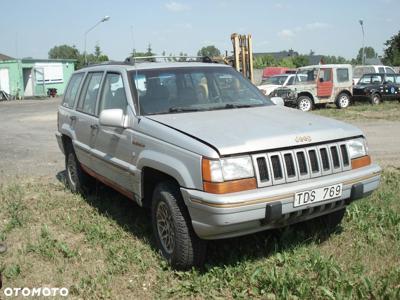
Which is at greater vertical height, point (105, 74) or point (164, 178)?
point (105, 74)

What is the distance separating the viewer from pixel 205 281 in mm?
3729

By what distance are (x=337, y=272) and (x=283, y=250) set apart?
65 cm

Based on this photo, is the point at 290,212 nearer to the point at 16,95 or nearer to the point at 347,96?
the point at 347,96

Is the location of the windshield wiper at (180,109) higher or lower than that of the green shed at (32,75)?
lower

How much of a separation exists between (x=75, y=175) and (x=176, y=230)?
3059 mm

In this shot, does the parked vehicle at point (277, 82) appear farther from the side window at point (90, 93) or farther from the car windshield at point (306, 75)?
the side window at point (90, 93)

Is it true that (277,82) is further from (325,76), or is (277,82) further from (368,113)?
(368,113)

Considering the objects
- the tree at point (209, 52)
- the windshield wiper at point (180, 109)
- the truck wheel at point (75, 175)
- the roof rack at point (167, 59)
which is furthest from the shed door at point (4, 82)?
the windshield wiper at point (180, 109)

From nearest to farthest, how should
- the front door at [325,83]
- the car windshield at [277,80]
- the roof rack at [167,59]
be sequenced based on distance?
the roof rack at [167,59], the front door at [325,83], the car windshield at [277,80]

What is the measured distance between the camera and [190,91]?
4.78m

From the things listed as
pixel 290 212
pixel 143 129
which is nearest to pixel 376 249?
pixel 290 212

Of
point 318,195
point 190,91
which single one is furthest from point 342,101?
point 318,195

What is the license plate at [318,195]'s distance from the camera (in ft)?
11.6

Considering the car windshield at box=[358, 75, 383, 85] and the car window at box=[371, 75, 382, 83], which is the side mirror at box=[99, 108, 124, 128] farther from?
the car window at box=[371, 75, 382, 83]
